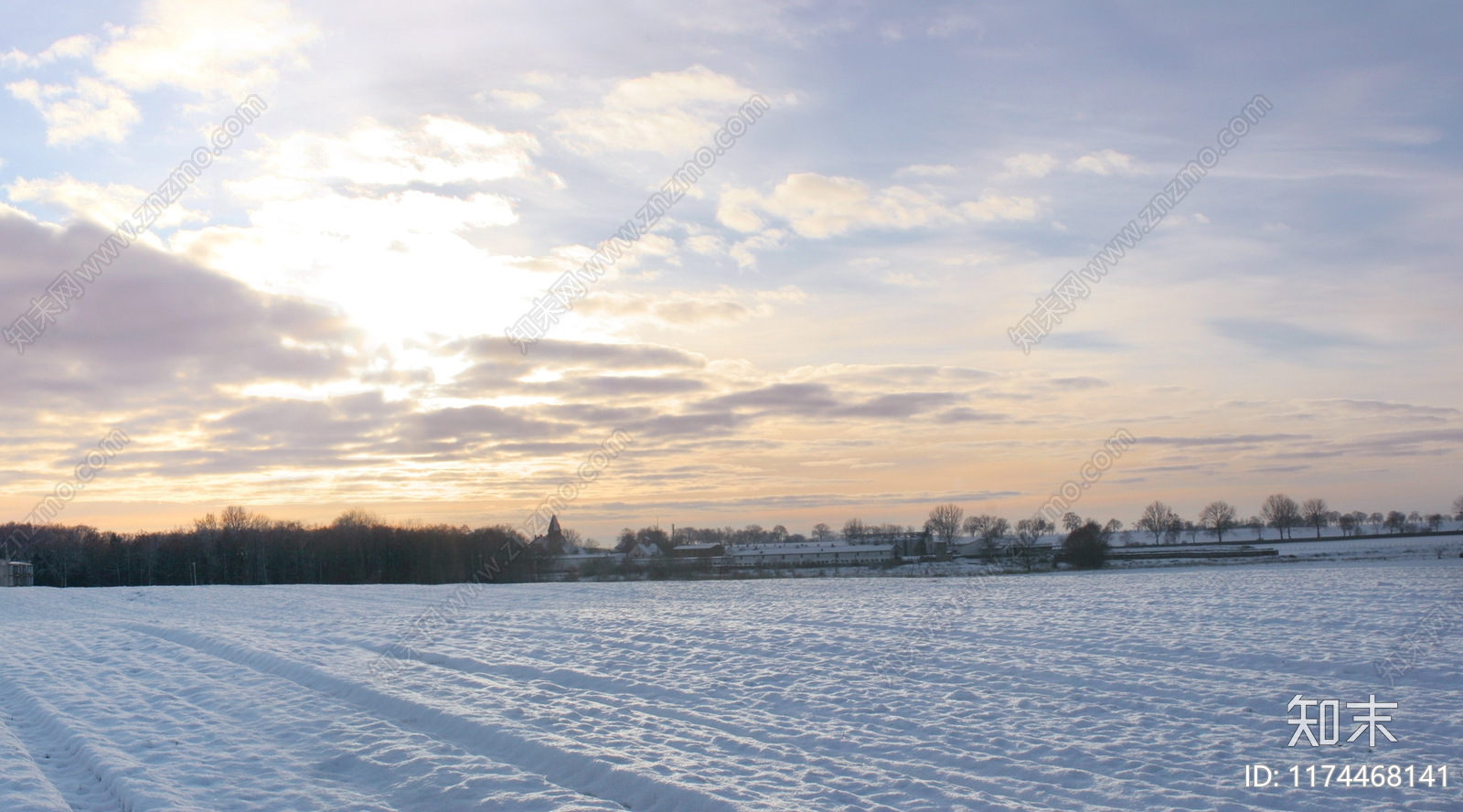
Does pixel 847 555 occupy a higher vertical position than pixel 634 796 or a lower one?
lower

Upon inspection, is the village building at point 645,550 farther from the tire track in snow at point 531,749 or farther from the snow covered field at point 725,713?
the tire track in snow at point 531,749

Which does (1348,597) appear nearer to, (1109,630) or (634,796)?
(1109,630)

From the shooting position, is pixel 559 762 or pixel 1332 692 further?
pixel 1332 692

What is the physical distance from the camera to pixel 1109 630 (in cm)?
1978

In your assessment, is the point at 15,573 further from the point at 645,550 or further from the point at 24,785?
the point at 645,550

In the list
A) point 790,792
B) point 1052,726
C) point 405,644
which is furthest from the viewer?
point 405,644

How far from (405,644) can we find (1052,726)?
1467cm

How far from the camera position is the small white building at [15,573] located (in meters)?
65.5

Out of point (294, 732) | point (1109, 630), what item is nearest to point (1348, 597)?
point (1109, 630)

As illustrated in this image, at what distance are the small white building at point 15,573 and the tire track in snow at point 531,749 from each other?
70924mm

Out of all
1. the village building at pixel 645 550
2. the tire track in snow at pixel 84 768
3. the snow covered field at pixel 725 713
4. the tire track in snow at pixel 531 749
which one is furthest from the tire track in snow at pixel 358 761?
the village building at pixel 645 550

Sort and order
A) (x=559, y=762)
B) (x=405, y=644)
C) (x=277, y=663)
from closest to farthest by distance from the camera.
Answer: (x=559, y=762), (x=277, y=663), (x=405, y=644)

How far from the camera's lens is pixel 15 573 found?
70.5 metres

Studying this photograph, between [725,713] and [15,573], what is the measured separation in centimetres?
8616
